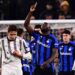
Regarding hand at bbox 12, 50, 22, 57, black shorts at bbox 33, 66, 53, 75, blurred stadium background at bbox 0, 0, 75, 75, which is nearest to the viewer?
hand at bbox 12, 50, 22, 57

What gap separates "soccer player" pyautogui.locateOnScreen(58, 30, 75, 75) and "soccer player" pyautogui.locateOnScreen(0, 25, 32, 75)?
85 centimetres

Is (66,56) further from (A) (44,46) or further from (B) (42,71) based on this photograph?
(B) (42,71)

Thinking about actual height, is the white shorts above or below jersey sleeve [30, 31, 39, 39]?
below

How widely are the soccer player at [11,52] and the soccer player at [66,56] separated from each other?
85 centimetres

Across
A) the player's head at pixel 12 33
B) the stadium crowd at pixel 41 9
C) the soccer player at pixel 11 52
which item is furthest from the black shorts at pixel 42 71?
the stadium crowd at pixel 41 9

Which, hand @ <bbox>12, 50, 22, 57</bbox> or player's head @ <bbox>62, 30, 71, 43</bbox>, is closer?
hand @ <bbox>12, 50, 22, 57</bbox>

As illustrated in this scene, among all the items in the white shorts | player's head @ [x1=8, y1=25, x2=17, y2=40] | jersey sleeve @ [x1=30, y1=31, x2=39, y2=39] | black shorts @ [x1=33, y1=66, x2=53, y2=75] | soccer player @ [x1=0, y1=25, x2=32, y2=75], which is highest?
player's head @ [x1=8, y1=25, x2=17, y2=40]

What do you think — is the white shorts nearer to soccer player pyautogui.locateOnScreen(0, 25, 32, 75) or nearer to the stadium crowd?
soccer player pyautogui.locateOnScreen(0, 25, 32, 75)

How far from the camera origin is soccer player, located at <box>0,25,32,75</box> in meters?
10.1

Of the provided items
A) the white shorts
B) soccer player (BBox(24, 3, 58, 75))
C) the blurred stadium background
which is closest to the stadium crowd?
the blurred stadium background

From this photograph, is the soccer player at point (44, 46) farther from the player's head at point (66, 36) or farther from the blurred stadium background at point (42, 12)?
the blurred stadium background at point (42, 12)

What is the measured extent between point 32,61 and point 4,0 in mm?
3885

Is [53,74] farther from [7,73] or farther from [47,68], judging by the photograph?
[7,73]

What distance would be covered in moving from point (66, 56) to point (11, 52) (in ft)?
4.17
